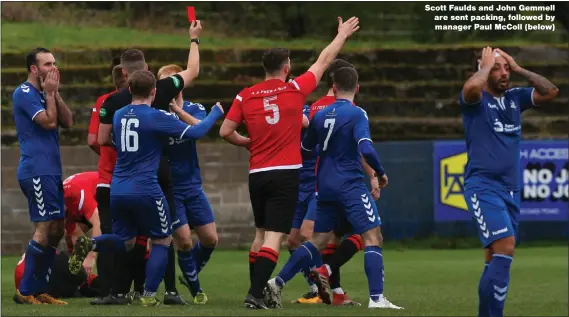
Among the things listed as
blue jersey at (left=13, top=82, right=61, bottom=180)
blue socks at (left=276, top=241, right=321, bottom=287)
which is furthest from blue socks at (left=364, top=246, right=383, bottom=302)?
blue jersey at (left=13, top=82, right=61, bottom=180)

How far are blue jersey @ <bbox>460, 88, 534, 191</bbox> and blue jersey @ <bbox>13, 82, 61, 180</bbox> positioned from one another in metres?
3.70

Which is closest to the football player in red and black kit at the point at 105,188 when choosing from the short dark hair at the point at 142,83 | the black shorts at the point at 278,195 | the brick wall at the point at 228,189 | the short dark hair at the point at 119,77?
the short dark hair at the point at 119,77

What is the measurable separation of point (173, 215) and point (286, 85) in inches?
59.5

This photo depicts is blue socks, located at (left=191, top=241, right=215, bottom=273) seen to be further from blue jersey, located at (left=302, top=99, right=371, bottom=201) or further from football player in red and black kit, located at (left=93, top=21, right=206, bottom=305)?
blue jersey, located at (left=302, top=99, right=371, bottom=201)

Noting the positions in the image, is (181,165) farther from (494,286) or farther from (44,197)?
(494,286)

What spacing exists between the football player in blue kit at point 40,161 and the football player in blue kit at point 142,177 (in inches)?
34.6

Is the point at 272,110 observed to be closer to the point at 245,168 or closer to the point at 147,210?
the point at 147,210

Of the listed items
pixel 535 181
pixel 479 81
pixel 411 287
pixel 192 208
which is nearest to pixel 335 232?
pixel 192 208

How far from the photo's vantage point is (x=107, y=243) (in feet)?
33.9

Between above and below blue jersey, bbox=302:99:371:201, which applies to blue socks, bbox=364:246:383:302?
below

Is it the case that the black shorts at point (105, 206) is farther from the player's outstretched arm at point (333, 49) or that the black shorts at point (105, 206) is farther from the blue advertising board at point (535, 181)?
the blue advertising board at point (535, 181)

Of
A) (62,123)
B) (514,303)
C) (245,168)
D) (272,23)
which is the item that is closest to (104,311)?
(62,123)

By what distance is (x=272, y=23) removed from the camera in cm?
2497

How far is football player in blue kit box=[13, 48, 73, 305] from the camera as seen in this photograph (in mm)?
10992
